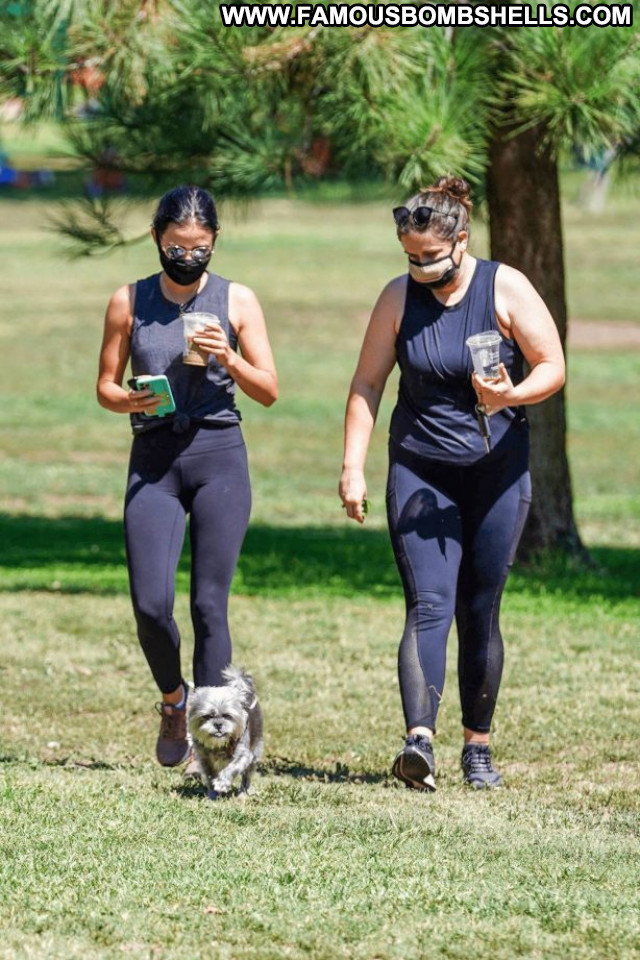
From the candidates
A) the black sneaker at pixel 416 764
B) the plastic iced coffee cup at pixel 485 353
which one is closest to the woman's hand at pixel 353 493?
the plastic iced coffee cup at pixel 485 353

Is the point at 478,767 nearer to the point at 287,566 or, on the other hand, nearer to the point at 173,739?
the point at 173,739

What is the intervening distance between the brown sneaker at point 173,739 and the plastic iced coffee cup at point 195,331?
1310 millimetres

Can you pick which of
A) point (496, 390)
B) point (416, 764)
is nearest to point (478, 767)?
point (416, 764)

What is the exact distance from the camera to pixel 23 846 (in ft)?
16.7

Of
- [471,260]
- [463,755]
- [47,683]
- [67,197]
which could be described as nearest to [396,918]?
[463,755]

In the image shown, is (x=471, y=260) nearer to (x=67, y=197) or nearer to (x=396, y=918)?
(x=396, y=918)

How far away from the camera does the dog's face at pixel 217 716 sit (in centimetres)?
576

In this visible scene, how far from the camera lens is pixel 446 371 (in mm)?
5949

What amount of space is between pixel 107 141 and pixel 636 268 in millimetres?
32129

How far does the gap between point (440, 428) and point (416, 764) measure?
112cm

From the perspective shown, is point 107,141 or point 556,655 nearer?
point 556,655

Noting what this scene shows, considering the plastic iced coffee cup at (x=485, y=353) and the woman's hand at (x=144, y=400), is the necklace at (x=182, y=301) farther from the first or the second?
the plastic iced coffee cup at (x=485, y=353)

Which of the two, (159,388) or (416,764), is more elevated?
(159,388)

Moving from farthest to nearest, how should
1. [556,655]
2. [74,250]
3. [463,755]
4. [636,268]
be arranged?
[636,268], [74,250], [556,655], [463,755]
